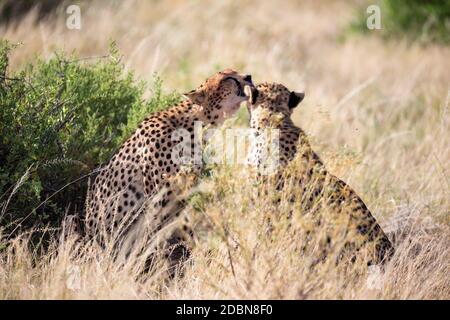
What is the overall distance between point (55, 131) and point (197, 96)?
33.2 inches

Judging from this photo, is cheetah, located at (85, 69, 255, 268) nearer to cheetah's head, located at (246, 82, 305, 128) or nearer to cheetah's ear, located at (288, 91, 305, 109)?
cheetah's head, located at (246, 82, 305, 128)

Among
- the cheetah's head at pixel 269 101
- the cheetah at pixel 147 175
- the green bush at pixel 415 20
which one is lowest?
the cheetah at pixel 147 175

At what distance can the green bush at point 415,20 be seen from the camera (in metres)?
11.2

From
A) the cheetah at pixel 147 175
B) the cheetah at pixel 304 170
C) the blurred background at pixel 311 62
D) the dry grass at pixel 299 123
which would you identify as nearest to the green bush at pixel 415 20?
the blurred background at pixel 311 62

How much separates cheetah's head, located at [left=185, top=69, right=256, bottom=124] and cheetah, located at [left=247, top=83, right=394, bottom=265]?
0.09 m

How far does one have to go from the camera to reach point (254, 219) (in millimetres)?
3641

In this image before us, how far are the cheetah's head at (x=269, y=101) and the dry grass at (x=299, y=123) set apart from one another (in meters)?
0.23

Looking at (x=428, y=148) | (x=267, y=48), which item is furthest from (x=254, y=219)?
(x=267, y=48)

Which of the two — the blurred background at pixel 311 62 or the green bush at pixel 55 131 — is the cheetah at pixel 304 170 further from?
the green bush at pixel 55 131

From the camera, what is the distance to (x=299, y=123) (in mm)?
6766

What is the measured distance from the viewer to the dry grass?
11.6ft

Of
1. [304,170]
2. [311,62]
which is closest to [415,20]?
[311,62]

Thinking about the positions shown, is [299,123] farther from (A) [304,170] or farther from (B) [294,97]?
(A) [304,170]
